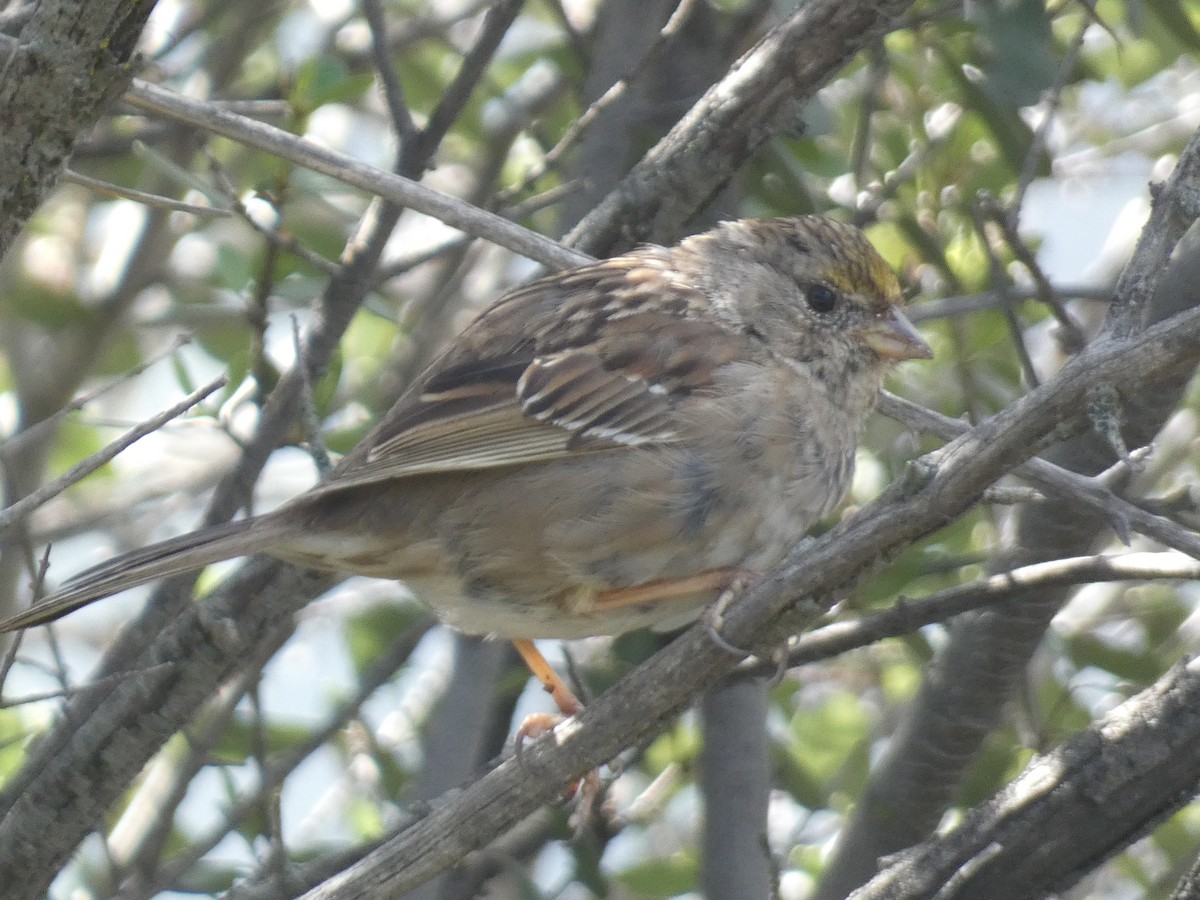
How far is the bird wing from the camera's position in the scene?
3.29 m

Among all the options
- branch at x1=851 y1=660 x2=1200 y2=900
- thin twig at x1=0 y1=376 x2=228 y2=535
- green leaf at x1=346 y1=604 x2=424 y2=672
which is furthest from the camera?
green leaf at x1=346 y1=604 x2=424 y2=672

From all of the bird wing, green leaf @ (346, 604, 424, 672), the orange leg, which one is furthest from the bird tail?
green leaf @ (346, 604, 424, 672)

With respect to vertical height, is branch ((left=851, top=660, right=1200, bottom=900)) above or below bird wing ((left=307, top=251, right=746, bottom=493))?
below

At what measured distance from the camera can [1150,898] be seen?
3750 mm

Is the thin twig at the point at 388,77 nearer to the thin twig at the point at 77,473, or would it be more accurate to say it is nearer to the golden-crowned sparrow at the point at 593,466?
the golden-crowned sparrow at the point at 593,466

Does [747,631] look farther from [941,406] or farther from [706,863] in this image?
[941,406]

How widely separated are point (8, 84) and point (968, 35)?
2.48 m

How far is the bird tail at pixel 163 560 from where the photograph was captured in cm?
289

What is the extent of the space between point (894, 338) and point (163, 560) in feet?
5.29

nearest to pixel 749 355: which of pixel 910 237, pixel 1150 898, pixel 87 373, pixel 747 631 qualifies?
pixel 910 237

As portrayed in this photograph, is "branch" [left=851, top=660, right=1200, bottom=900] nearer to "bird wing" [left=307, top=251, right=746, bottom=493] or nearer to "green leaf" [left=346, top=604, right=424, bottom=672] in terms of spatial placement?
"bird wing" [left=307, top=251, right=746, bottom=493]

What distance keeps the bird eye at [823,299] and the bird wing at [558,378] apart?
223 mm

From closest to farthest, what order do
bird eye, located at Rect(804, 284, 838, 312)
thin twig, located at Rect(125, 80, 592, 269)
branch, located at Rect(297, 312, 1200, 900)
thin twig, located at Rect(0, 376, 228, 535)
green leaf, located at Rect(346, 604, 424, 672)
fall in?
branch, located at Rect(297, 312, 1200, 900)
thin twig, located at Rect(0, 376, 228, 535)
thin twig, located at Rect(125, 80, 592, 269)
bird eye, located at Rect(804, 284, 838, 312)
green leaf, located at Rect(346, 604, 424, 672)

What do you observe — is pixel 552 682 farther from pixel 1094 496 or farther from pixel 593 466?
pixel 1094 496
